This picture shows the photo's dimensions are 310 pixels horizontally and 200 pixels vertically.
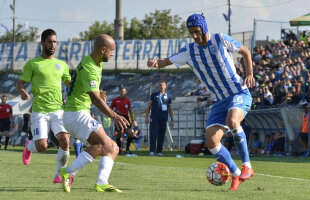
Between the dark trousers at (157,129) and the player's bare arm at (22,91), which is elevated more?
the player's bare arm at (22,91)

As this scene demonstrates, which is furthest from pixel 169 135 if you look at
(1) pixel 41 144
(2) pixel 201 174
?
(1) pixel 41 144

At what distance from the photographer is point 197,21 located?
8594 millimetres

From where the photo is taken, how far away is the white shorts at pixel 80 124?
7.83 meters

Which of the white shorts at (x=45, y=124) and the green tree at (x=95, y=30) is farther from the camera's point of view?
the green tree at (x=95, y=30)

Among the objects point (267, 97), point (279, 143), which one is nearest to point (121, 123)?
point (279, 143)

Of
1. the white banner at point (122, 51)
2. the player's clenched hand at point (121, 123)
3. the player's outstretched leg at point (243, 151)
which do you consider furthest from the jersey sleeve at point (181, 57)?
the white banner at point (122, 51)

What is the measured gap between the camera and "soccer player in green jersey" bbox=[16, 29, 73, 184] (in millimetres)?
9664

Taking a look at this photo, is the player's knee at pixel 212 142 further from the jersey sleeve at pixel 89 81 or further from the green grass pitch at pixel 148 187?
the jersey sleeve at pixel 89 81

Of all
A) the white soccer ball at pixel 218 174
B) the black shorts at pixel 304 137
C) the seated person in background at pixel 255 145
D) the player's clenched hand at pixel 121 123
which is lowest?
the seated person in background at pixel 255 145

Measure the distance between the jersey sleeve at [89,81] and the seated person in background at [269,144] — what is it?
1546cm

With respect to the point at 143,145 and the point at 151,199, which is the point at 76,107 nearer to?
the point at 151,199

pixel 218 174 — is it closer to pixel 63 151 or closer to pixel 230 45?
pixel 230 45

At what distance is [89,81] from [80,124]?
571mm

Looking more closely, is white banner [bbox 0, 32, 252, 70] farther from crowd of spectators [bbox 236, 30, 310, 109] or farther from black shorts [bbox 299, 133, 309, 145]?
black shorts [bbox 299, 133, 309, 145]
